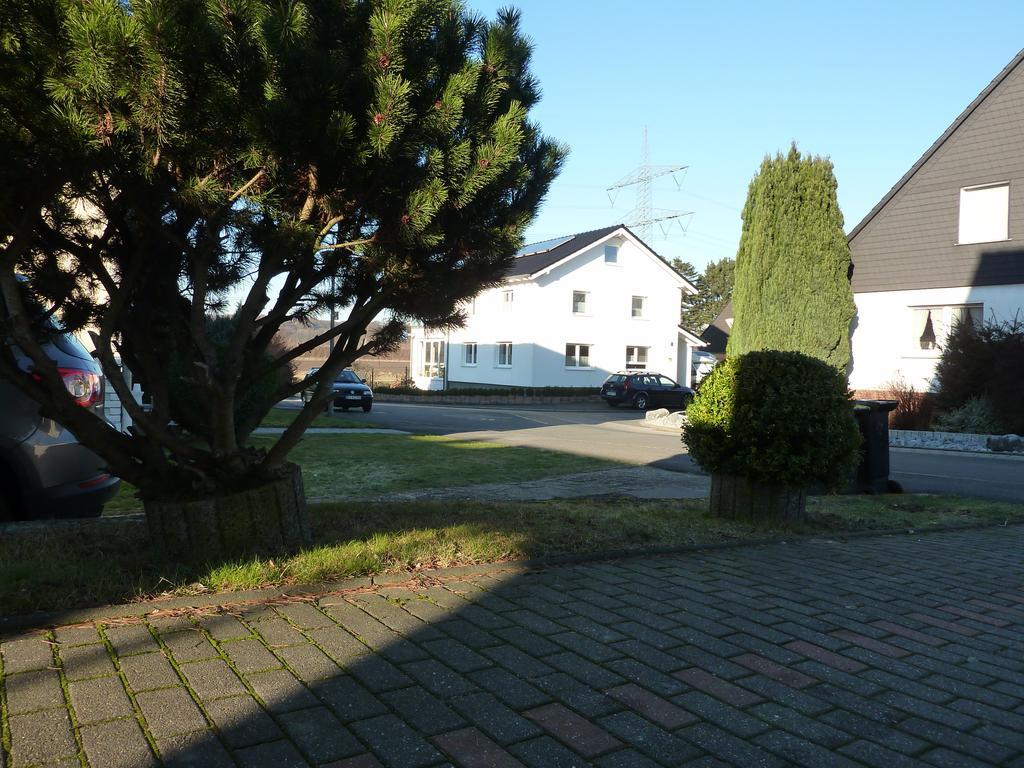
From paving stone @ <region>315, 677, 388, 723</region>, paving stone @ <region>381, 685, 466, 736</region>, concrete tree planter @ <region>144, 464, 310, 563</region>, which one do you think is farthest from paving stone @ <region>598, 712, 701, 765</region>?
concrete tree planter @ <region>144, 464, 310, 563</region>

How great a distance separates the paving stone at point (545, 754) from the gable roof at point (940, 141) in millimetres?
24862

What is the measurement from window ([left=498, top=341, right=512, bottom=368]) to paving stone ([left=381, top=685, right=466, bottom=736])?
38443 millimetres

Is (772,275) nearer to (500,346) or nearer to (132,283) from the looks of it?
(500,346)

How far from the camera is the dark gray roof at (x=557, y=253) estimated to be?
39.6 meters

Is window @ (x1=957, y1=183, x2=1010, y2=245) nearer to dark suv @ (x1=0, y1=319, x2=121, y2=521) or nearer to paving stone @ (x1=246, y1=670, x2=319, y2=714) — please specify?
dark suv @ (x1=0, y1=319, x2=121, y2=521)

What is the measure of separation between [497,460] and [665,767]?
10.5 metres

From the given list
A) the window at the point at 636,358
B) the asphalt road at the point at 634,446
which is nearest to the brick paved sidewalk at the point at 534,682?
the asphalt road at the point at 634,446

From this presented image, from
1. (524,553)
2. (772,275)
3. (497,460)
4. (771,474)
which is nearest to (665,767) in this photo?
(524,553)

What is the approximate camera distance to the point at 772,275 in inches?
969

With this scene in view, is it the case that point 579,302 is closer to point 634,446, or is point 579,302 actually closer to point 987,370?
point 987,370

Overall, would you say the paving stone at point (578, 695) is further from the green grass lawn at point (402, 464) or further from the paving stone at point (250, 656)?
the green grass lawn at point (402, 464)

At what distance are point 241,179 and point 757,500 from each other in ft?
16.0

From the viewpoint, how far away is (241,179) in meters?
4.32

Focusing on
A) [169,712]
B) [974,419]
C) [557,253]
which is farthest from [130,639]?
[557,253]
